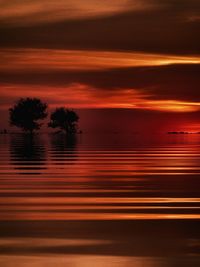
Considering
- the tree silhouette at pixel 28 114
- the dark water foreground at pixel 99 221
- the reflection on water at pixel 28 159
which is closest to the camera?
A: the dark water foreground at pixel 99 221

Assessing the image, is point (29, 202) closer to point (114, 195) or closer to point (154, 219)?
point (114, 195)

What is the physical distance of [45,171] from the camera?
1412 centimetres

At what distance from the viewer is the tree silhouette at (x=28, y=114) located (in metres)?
106

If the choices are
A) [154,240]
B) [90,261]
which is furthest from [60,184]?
[90,261]

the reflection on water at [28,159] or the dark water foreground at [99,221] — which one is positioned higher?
the reflection on water at [28,159]

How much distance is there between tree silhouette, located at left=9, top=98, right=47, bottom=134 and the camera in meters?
106

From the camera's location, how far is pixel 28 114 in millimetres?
107500

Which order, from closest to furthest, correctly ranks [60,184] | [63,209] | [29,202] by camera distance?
[63,209] < [29,202] < [60,184]

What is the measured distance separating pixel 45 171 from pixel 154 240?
8.61 meters

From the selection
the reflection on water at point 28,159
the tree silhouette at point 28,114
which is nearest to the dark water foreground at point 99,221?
the reflection on water at point 28,159

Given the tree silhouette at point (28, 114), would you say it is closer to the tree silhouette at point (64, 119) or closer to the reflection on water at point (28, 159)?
the tree silhouette at point (64, 119)

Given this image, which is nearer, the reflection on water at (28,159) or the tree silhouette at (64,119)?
the reflection on water at (28,159)

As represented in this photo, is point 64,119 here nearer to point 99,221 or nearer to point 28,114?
point 28,114

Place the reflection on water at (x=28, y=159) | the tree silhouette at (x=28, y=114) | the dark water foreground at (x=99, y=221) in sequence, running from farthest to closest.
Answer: the tree silhouette at (x=28, y=114) < the reflection on water at (x=28, y=159) < the dark water foreground at (x=99, y=221)
